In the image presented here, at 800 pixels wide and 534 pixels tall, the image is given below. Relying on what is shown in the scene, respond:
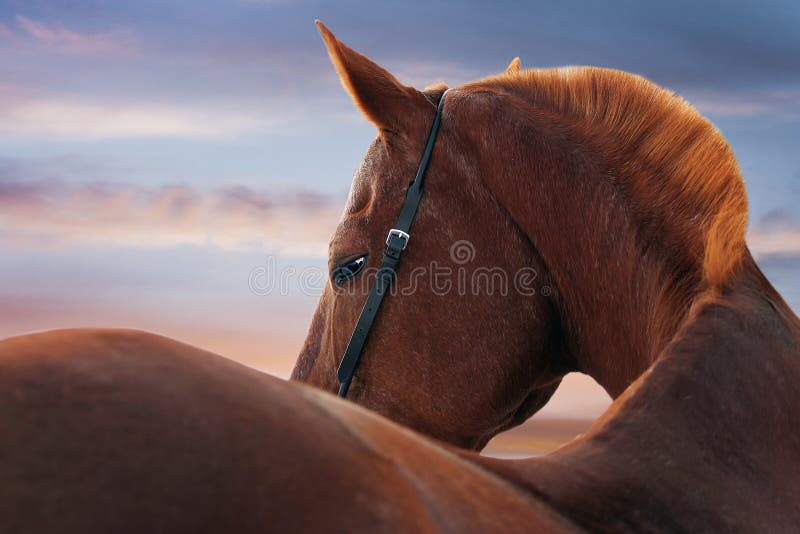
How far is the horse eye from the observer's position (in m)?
3.12

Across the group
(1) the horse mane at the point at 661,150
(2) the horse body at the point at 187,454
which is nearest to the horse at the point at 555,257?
(1) the horse mane at the point at 661,150

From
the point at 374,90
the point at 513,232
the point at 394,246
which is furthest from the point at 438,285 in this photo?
the point at 374,90

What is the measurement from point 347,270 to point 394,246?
0.26m

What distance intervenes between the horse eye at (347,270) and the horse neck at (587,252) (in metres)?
0.62

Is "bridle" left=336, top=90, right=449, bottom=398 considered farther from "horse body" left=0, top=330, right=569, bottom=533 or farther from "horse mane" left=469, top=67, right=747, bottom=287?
"horse body" left=0, top=330, right=569, bottom=533

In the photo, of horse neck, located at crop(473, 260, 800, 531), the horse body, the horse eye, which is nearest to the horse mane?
horse neck, located at crop(473, 260, 800, 531)

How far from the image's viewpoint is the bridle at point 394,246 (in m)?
3.02

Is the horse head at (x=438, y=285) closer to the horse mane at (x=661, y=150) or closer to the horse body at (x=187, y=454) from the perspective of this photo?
the horse mane at (x=661, y=150)

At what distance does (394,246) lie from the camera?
302cm

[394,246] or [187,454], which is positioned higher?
[394,246]

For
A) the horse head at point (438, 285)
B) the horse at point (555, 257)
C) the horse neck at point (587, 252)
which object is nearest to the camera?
the horse at point (555, 257)

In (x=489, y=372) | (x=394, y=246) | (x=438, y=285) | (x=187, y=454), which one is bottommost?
(x=489, y=372)

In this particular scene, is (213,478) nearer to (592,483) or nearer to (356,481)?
(356,481)

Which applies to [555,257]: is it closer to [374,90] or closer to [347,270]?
[347,270]
